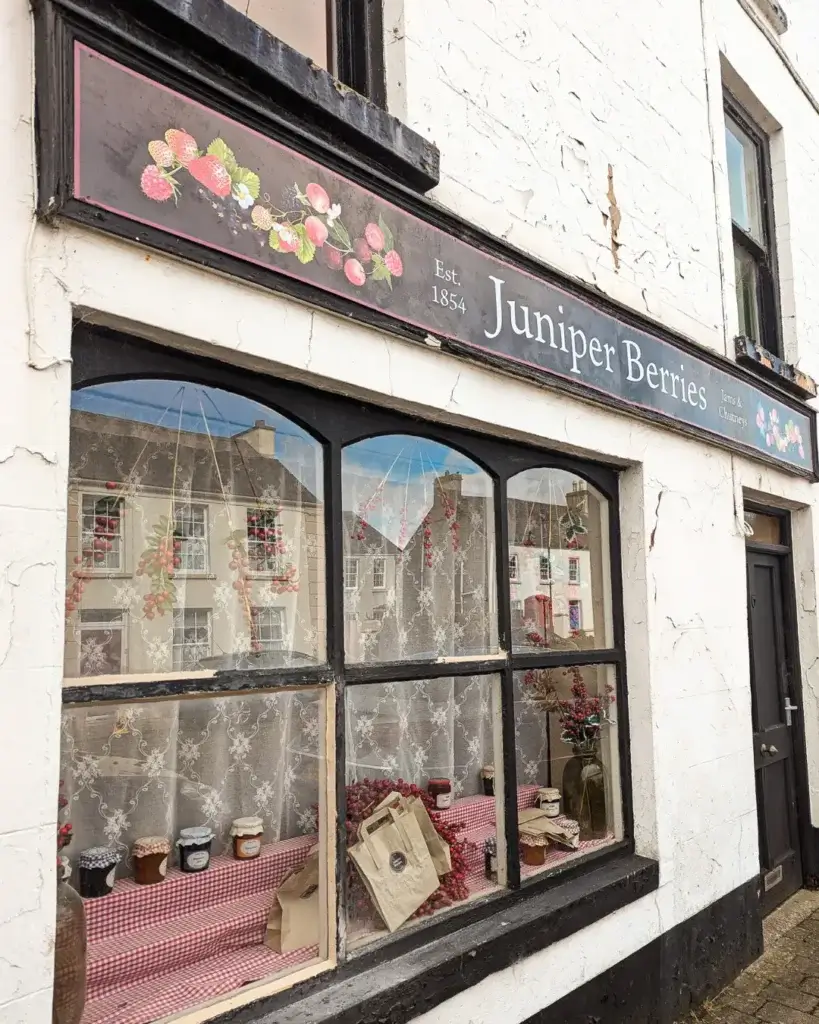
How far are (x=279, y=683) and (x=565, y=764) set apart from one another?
176 centimetres

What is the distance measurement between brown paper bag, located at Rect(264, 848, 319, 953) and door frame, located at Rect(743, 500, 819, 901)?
393 cm

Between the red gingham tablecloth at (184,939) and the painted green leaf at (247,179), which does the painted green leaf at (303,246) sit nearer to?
the painted green leaf at (247,179)

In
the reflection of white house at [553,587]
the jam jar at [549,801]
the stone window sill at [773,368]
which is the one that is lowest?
the jam jar at [549,801]

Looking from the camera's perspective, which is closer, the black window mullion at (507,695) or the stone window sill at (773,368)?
the black window mullion at (507,695)

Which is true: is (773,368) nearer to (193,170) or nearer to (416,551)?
(416,551)

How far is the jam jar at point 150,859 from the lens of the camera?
2.34 m

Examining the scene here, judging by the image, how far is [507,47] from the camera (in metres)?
3.31

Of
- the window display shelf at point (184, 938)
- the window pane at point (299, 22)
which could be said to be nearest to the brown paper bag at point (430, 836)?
the window display shelf at point (184, 938)

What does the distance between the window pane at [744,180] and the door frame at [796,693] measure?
207 centimetres

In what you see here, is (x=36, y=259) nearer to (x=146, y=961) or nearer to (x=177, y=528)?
(x=177, y=528)

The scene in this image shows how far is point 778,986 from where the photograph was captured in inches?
157

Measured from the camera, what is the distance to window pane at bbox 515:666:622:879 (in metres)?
3.32

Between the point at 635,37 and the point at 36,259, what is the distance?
365cm

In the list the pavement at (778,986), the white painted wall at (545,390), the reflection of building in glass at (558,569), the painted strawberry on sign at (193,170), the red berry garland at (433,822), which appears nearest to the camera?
the white painted wall at (545,390)
